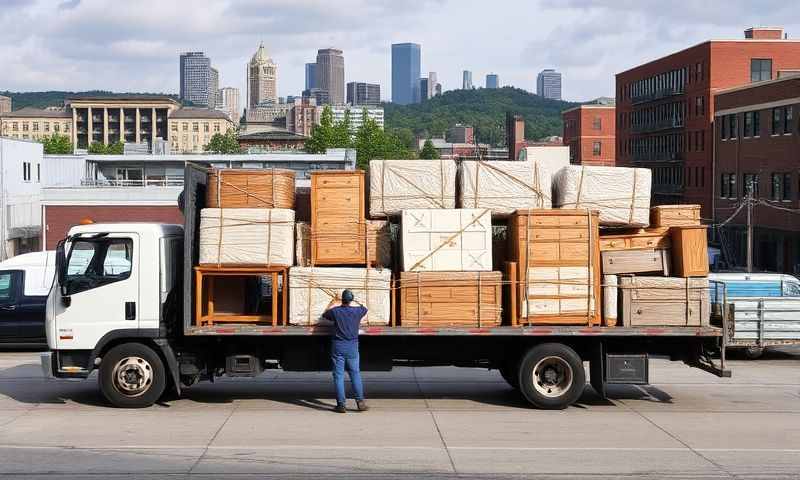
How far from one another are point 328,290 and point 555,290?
10.4 ft

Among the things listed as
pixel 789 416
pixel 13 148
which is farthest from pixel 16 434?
pixel 13 148

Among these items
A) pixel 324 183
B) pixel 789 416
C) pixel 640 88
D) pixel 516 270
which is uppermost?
pixel 640 88

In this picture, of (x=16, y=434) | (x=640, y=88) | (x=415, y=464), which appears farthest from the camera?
(x=640, y=88)

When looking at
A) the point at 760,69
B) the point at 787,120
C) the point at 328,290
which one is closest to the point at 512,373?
the point at 328,290

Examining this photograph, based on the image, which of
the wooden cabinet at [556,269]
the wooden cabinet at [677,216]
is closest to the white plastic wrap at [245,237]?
the wooden cabinet at [556,269]

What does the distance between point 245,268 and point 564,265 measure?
4449 mm

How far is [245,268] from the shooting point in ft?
46.4

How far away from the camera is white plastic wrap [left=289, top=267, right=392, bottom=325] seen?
46.4ft

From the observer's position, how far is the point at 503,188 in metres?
14.6

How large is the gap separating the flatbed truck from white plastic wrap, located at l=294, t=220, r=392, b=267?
1009 millimetres

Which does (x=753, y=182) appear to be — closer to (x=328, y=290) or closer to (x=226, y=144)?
(x=328, y=290)

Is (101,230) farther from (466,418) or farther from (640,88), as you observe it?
(640,88)

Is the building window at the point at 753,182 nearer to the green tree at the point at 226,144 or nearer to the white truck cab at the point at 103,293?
the white truck cab at the point at 103,293

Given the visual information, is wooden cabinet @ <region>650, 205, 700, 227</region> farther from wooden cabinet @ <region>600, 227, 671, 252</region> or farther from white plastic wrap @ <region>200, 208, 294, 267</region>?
white plastic wrap @ <region>200, 208, 294, 267</region>
